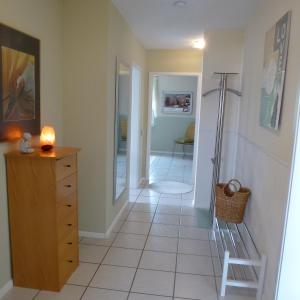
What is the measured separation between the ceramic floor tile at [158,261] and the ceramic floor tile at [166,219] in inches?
28.1

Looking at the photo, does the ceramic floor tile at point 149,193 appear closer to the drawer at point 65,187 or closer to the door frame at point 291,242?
the drawer at point 65,187

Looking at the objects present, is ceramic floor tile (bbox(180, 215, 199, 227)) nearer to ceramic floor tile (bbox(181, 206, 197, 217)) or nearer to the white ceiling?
ceramic floor tile (bbox(181, 206, 197, 217))

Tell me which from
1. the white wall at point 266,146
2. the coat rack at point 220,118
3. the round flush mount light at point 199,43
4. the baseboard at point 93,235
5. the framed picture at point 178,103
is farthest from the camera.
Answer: the framed picture at point 178,103

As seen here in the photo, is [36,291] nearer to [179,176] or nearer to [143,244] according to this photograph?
[143,244]

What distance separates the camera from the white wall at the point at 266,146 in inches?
64.0

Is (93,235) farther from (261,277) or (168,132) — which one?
(168,132)

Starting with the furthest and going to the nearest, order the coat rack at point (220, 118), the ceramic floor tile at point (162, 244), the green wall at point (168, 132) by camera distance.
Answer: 1. the green wall at point (168, 132)
2. the coat rack at point (220, 118)
3. the ceramic floor tile at point (162, 244)

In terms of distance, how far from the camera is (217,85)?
3.49 m

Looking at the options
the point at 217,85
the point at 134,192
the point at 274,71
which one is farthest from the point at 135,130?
the point at 274,71

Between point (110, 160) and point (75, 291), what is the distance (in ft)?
4.07

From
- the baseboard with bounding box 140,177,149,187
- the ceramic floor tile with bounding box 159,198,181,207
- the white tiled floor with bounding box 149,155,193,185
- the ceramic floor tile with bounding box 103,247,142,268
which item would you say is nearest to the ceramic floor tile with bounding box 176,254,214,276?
the ceramic floor tile with bounding box 103,247,142,268

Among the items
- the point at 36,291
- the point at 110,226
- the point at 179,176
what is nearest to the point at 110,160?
the point at 110,226

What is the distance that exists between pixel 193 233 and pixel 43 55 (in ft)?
7.50

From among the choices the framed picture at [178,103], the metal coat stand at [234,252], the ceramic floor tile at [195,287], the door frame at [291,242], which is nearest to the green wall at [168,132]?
the framed picture at [178,103]
